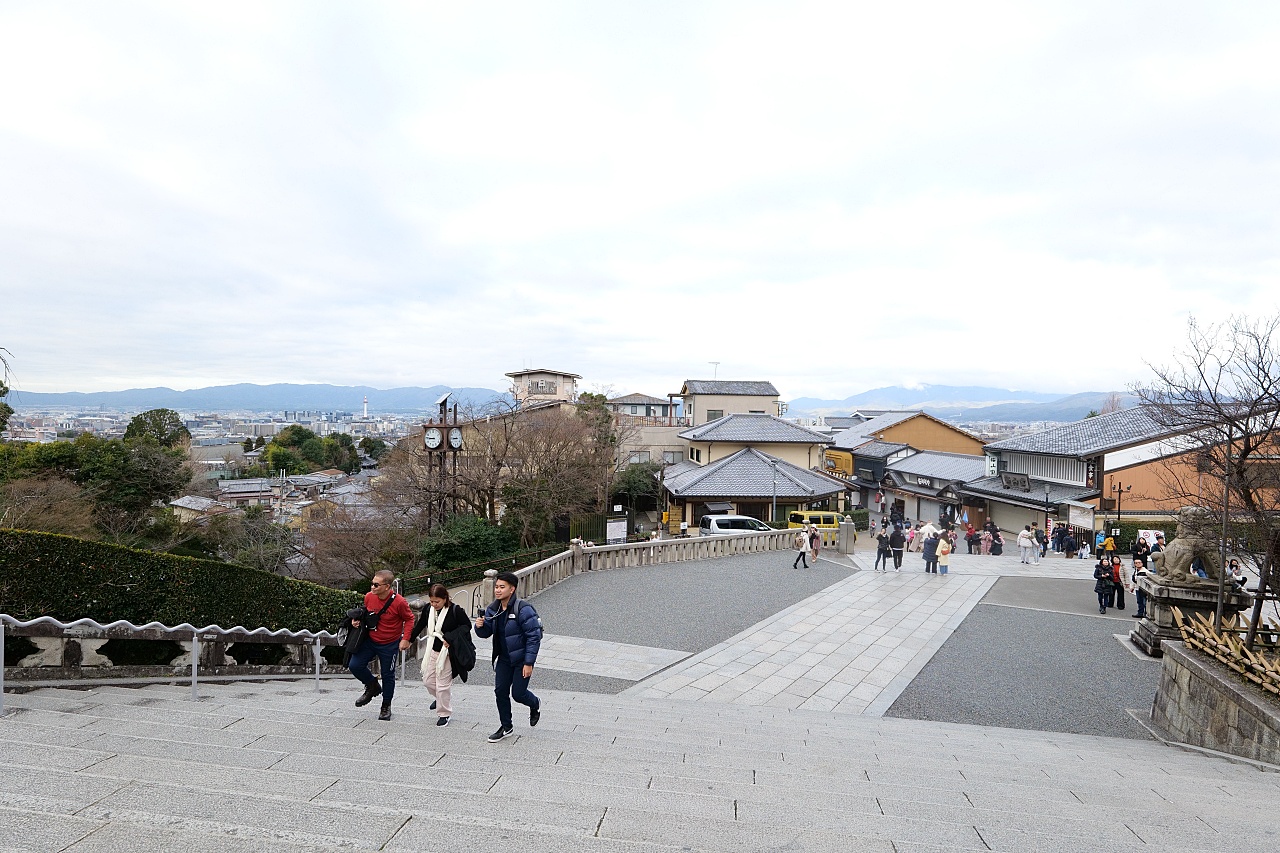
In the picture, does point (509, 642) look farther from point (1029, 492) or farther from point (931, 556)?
point (1029, 492)

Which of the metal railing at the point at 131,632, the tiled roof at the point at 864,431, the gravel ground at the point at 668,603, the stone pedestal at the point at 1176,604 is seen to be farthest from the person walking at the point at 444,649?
the tiled roof at the point at 864,431

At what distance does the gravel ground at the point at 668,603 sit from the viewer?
41.8 feet

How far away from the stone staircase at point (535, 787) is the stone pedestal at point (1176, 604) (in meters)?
6.31

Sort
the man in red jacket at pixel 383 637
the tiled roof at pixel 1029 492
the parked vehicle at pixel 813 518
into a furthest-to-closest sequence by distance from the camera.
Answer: the tiled roof at pixel 1029 492 < the parked vehicle at pixel 813 518 < the man in red jacket at pixel 383 637

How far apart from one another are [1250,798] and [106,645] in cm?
1037

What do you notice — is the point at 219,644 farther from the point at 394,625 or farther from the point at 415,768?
the point at 415,768

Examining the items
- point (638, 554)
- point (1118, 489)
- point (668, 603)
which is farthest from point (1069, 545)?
point (668, 603)

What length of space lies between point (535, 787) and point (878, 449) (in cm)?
5424

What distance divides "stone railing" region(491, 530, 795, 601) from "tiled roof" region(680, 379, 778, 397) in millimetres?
35475

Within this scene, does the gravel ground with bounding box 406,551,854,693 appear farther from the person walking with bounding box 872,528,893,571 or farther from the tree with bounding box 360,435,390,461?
the tree with bounding box 360,435,390,461

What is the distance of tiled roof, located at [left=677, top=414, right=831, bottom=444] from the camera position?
4100 centimetres

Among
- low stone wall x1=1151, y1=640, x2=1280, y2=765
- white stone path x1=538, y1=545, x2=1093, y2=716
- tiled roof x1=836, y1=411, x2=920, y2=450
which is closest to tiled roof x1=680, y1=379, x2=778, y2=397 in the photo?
tiled roof x1=836, y1=411, x2=920, y2=450

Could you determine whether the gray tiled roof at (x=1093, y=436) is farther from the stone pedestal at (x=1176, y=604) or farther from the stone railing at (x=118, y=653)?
the stone railing at (x=118, y=653)

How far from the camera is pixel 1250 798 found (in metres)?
5.53
